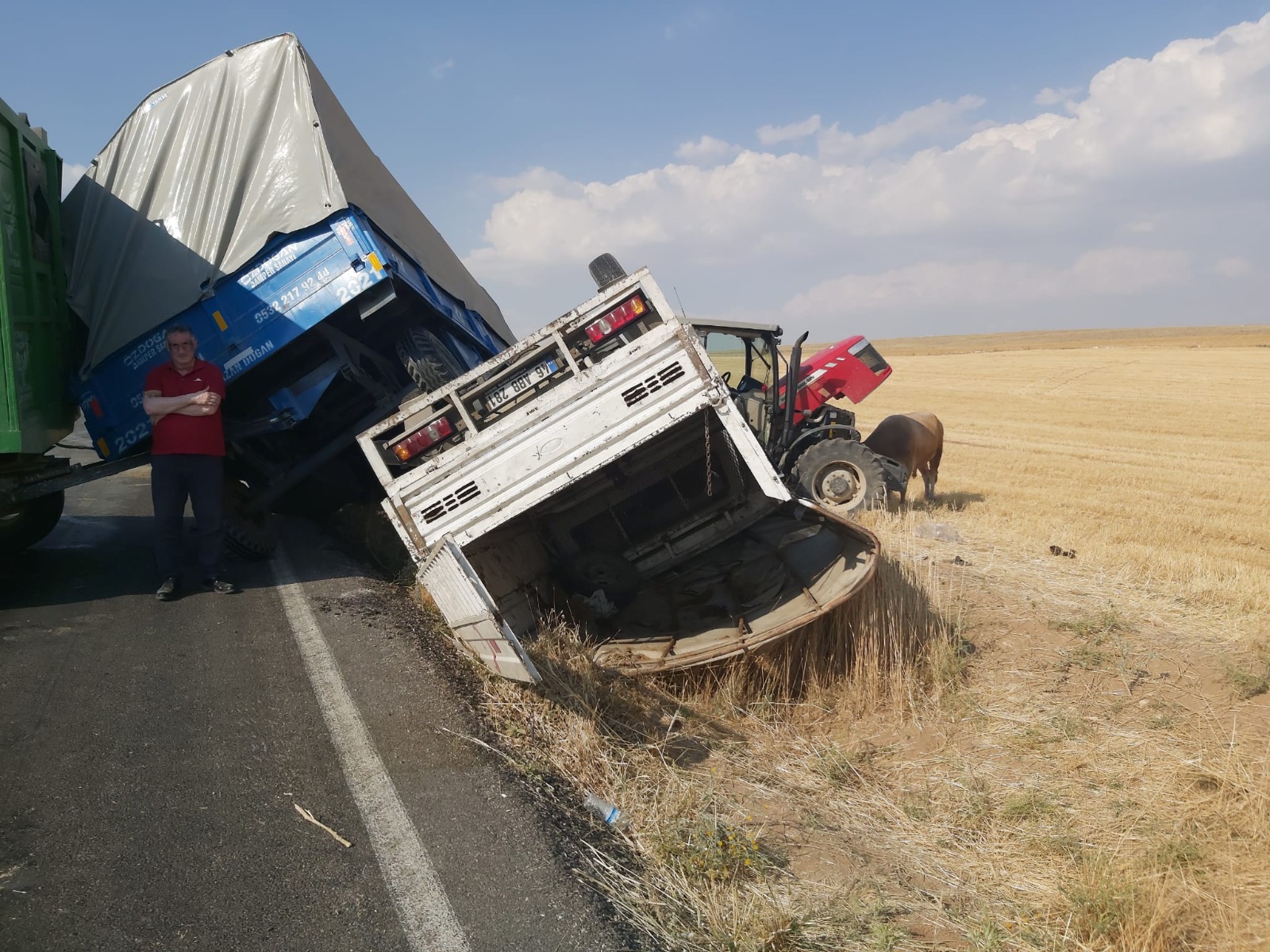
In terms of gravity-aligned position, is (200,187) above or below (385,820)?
above

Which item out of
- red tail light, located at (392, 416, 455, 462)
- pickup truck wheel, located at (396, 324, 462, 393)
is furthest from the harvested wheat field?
pickup truck wheel, located at (396, 324, 462, 393)

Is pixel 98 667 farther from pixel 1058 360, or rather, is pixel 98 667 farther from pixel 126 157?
pixel 1058 360

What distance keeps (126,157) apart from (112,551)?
316 cm

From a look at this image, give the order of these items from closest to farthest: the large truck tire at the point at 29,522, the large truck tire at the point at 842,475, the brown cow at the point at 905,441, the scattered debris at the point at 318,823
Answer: the scattered debris at the point at 318,823 < the large truck tire at the point at 29,522 < the large truck tire at the point at 842,475 < the brown cow at the point at 905,441

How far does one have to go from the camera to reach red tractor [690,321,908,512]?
8672 mm

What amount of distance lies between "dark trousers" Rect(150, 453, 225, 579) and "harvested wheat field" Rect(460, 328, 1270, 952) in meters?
2.57

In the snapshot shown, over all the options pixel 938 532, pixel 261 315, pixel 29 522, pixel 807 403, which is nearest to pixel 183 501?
pixel 261 315

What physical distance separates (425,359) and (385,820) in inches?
167

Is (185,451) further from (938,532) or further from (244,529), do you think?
(938,532)

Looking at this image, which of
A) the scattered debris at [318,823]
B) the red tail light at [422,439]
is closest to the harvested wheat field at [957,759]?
the scattered debris at [318,823]

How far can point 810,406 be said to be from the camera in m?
11.2

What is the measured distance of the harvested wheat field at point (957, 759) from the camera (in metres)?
3.19

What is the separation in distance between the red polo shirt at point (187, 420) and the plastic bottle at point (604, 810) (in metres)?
3.85

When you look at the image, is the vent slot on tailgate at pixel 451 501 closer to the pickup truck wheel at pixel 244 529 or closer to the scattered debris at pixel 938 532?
the pickup truck wheel at pixel 244 529
